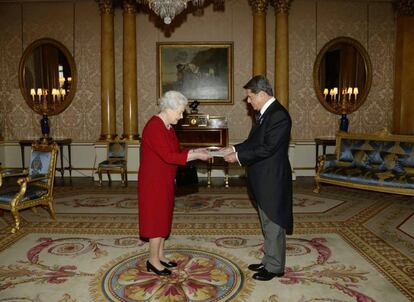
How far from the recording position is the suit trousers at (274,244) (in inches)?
122

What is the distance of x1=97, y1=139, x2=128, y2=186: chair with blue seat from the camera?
7469 millimetres

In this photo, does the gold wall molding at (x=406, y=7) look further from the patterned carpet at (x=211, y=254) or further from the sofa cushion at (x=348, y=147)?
the patterned carpet at (x=211, y=254)

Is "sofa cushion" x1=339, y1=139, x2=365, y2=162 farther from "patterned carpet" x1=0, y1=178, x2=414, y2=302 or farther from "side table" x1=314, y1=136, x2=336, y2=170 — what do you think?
"side table" x1=314, y1=136, x2=336, y2=170

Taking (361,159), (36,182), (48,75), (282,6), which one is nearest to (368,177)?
(361,159)

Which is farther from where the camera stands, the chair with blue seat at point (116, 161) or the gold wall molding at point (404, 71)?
the gold wall molding at point (404, 71)

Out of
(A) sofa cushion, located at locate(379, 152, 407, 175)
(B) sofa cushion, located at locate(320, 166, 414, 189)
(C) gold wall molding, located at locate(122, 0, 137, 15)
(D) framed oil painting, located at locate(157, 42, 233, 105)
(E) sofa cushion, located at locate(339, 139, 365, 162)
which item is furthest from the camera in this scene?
(D) framed oil painting, located at locate(157, 42, 233, 105)

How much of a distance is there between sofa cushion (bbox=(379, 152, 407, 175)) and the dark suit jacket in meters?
3.68

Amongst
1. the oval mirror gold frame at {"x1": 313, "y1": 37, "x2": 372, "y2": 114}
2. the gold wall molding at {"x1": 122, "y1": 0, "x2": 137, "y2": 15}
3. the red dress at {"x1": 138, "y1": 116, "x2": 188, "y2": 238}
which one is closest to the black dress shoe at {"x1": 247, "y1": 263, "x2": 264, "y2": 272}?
the red dress at {"x1": 138, "y1": 116, "x2": 188, "y2": 238}

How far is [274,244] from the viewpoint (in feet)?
10.3

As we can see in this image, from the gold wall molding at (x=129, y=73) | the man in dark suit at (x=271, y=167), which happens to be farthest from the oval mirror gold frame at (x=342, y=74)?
the man in dark suit at (x=271, y=167)

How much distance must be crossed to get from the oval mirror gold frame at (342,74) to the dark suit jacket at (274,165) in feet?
19.6

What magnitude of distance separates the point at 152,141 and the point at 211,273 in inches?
52.0

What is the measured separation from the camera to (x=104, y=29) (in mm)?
8078

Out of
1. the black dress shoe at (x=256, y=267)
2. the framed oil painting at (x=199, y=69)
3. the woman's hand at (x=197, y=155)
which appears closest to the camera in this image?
the woman's hand at (x=197, y=155)
